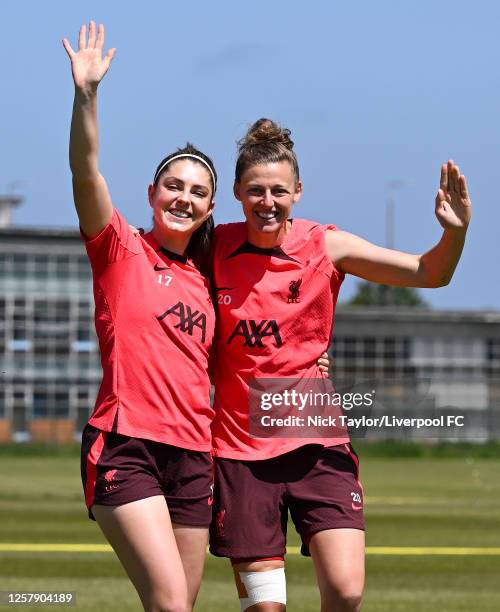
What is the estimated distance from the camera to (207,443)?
625 centimetres

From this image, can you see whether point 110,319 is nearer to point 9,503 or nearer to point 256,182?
point 256,182

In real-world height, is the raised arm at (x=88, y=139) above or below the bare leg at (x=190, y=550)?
above

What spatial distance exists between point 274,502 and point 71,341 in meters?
53.4

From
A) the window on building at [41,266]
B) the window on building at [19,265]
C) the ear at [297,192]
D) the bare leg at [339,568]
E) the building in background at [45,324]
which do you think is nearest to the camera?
the bare leg at [339,568]

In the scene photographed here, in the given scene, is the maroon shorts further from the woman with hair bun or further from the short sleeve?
the short sleeve

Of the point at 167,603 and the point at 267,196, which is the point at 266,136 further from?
the point at 167,603

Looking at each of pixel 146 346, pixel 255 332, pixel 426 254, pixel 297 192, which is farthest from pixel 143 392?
pixel 426 254

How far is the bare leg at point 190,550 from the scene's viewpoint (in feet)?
20.3

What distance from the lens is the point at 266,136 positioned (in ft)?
22.0

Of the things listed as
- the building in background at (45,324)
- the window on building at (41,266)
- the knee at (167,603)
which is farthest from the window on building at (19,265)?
the knee at (167,603)

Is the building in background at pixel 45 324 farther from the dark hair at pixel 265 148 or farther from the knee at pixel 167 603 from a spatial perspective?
the knee at pixel 167 603

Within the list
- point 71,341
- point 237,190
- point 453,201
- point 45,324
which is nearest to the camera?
point 453,201

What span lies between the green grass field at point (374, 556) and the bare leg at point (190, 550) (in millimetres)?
3857

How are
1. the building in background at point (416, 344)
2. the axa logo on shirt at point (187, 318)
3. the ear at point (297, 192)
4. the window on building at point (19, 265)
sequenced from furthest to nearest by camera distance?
the building in background at point (416, 344) → the window on building at point (19, 265) → the ear at point (297, 192) → the axa logo on shirt at point (187, 318)
